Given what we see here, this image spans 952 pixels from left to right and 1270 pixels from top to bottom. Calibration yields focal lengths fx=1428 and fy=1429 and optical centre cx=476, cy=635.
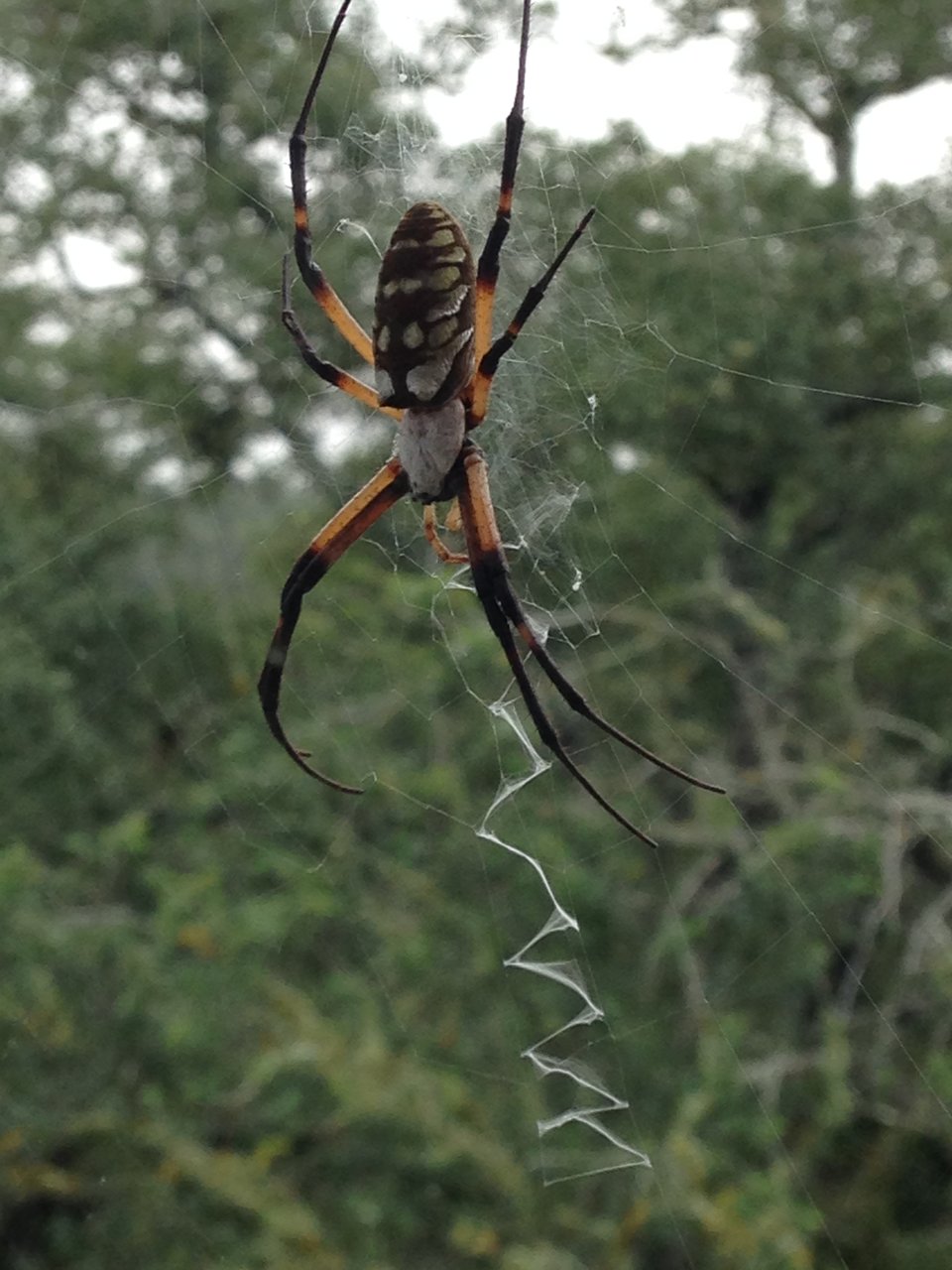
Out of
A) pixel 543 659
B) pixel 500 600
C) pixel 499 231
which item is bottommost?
pixel 543 659

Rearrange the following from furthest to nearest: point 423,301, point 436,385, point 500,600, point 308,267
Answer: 1. point 308,267
2. point 500,600
3. point 436,385
4. point 423,301

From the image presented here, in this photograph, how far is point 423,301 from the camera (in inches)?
87.8

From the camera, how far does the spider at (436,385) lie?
222 cm

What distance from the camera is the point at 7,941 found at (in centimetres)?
548

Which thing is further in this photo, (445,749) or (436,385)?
(445,749)

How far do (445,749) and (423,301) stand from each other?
12.8 feet

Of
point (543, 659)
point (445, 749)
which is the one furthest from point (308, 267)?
point (445, 749)

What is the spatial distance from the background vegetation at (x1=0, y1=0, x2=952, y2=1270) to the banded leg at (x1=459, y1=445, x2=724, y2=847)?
0.95 m

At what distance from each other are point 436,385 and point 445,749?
371 cm

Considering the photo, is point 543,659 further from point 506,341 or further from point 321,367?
point 321,367

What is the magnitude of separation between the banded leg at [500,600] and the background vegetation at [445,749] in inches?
37.3

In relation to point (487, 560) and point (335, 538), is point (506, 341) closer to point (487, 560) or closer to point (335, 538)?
point (487, 560)

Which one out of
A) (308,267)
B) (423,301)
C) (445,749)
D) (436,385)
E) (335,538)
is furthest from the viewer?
(445,749)

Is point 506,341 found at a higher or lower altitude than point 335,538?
higher
